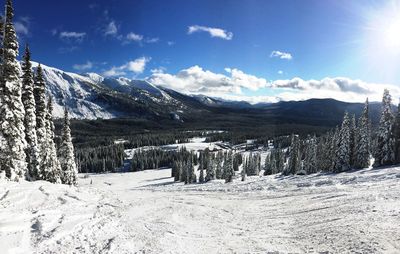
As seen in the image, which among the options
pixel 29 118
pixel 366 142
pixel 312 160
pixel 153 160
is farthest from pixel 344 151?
pixel 153 160

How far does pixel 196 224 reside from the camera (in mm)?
27219

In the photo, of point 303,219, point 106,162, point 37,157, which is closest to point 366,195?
point 303,219

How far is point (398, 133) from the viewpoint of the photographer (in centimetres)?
6022

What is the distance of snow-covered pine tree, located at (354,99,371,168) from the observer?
6425 cm

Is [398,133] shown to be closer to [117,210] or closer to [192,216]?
[192,216]

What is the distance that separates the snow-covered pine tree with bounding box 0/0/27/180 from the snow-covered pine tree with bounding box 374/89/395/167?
192 feet

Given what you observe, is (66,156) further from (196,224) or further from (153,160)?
(153,160)

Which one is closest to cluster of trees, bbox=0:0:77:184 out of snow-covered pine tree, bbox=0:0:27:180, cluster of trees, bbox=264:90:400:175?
snow-covered pine tree, bbox=0:0:27:180

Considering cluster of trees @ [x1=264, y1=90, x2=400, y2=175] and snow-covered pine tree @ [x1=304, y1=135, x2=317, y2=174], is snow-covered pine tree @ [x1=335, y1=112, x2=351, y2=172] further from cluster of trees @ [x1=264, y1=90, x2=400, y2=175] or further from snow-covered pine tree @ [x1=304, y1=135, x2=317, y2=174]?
snow-covered pine tree @ [x1=304, y1=135, x2=317, y2=174]

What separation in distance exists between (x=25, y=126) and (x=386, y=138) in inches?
2320

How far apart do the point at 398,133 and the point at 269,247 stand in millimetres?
51508

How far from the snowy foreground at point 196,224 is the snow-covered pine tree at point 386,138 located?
1219 inches

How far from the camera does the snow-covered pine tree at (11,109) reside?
107 feet

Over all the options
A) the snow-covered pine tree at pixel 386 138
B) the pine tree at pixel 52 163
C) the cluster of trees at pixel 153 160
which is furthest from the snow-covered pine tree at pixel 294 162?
the cluster of trees at pixel 153 160
